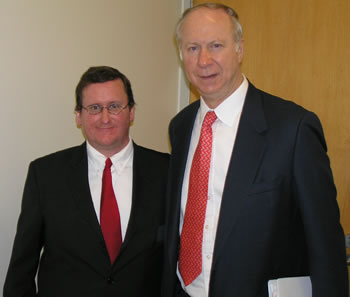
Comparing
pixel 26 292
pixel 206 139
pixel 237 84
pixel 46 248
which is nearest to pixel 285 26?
pixel 237 84

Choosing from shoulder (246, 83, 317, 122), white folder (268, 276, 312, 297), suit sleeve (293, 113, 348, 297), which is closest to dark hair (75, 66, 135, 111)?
shoulder (246, 83, 317, 122)

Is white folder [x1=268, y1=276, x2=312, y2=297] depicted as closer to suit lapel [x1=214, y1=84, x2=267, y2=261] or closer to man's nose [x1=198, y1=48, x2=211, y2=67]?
suit lapel [x1=214, y1=84, x2=267, y2=261]

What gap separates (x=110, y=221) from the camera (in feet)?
5.00

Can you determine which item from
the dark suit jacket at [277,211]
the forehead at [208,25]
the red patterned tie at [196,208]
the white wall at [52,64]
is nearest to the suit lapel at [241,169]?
the dark suit jacket at [277,211]

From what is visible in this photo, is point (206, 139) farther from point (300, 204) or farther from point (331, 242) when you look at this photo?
point (331, 242)

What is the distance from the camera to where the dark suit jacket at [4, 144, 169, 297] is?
1490 millimetres

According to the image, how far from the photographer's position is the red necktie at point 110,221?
4.96ft

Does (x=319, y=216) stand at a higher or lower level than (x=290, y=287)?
higher

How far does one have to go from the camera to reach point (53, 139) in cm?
189

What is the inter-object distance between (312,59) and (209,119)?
918 millimetres

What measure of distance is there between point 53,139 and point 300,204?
1283mm

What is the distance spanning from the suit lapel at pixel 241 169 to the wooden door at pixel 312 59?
825mm

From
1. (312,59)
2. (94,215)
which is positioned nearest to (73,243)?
(94,215)

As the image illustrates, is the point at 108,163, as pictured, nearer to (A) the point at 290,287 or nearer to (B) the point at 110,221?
(B) the point at 110,221
